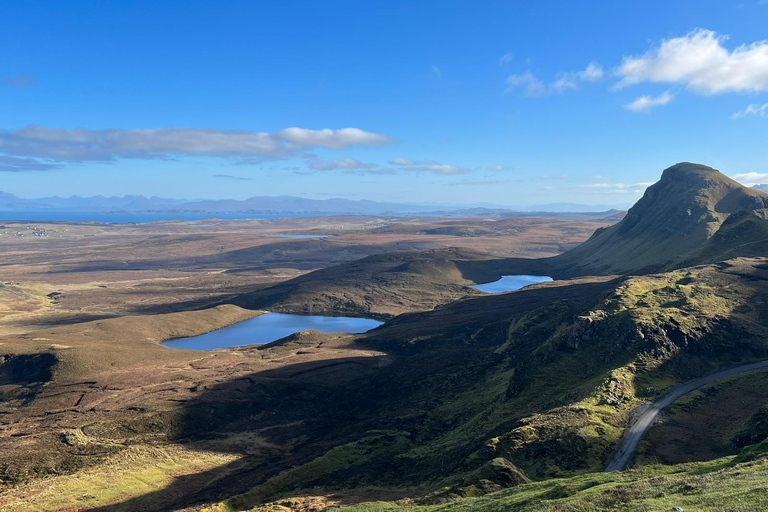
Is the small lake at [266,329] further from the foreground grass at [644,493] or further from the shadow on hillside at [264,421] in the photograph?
the foreground grass at [644,493]

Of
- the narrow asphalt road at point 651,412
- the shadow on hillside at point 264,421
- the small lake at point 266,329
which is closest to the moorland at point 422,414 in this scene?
the shadow on hillside at point 264,421

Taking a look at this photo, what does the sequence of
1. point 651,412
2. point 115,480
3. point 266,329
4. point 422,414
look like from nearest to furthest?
point 651,412, point 115,480, point 422,414, point 266,329

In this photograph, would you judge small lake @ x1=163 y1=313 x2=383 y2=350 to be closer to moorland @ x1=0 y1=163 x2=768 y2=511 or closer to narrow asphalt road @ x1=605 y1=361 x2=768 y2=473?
moorland @ x1=0 y1=163 x2=768 y2=511

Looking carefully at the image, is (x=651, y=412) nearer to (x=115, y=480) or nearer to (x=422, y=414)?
(x=422, y=414)

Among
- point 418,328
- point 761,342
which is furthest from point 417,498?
point 418,328

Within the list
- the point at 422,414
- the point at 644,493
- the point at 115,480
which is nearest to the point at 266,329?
the point at 422,414

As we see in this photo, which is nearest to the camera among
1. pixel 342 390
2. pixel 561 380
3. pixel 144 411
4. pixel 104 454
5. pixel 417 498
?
pixel 417 498

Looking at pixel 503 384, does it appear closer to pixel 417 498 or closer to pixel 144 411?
pixel 417 498
